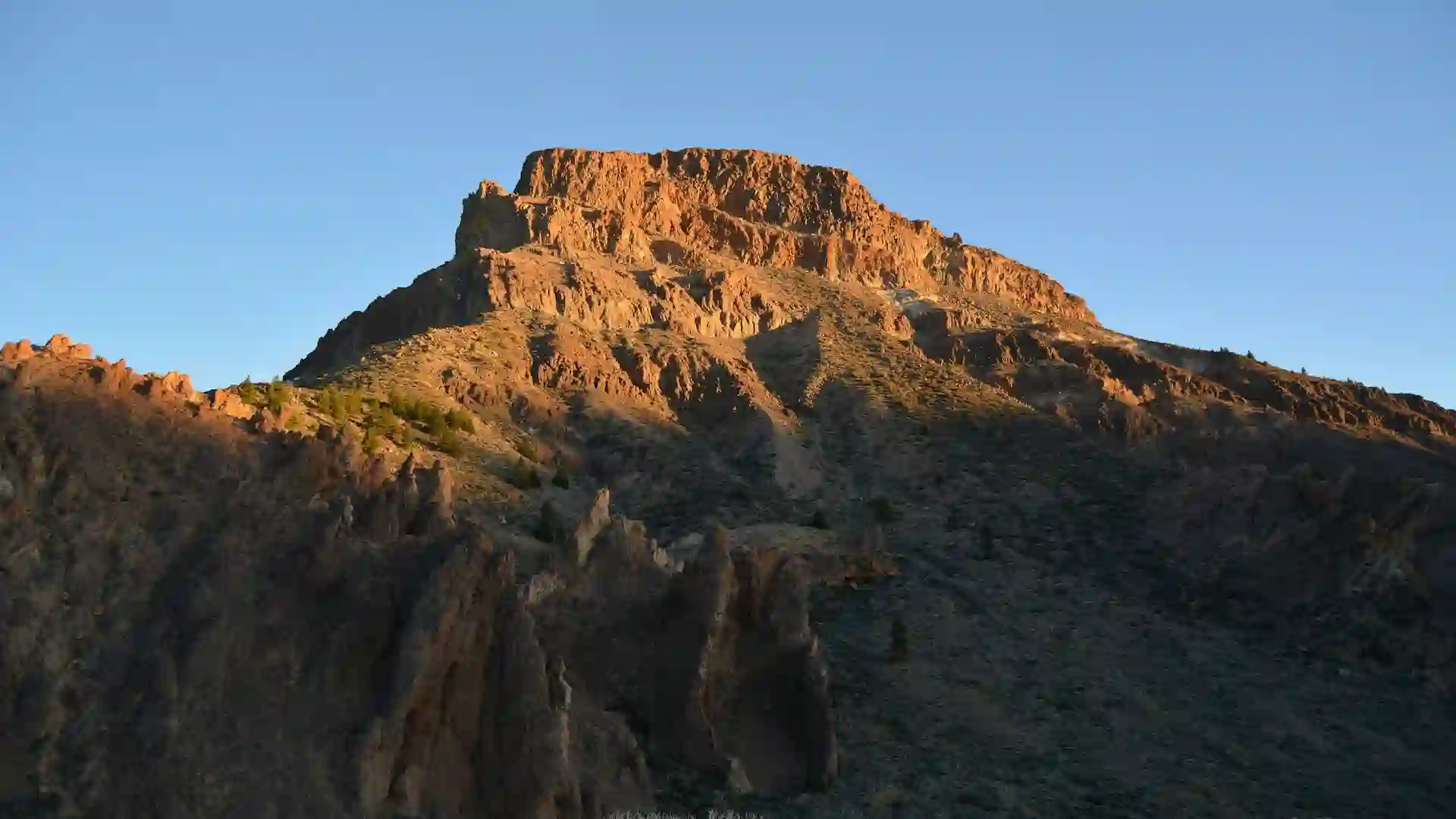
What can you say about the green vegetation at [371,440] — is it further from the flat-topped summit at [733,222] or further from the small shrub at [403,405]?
the flat-topped summit at [733,222]

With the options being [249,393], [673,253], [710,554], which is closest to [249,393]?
[249,393]

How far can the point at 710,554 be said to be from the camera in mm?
32969

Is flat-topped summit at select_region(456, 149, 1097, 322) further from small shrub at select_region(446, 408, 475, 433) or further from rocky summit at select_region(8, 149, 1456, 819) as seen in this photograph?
small shrub at select_region(446, 408, 475, 433)

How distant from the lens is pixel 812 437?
64.9 meters

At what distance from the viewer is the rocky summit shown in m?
21.9

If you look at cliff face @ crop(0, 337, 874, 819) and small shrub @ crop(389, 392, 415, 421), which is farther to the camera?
small shrub @ crop(389, 392, 415, 421)

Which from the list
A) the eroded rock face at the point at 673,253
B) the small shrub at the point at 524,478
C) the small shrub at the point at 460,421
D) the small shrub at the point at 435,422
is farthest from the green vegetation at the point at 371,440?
the eroded rock face at the point at 673,253

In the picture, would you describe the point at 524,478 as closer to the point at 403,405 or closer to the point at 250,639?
the point at 403,405

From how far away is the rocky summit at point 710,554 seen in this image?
21906mm

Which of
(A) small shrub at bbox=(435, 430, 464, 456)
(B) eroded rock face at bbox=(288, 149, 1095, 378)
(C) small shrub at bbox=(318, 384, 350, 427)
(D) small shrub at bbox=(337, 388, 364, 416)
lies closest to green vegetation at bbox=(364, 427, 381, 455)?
(C) small shrub at bbox=(318, 384, 350, 427)

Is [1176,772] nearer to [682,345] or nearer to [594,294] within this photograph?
[682,345]

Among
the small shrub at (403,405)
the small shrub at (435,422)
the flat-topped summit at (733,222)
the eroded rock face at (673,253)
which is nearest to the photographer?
the small shrub at (435,422)

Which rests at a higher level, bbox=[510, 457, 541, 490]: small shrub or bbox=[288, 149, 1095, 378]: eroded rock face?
bbox=[288, 149, 1095, 378]: eroded rock face

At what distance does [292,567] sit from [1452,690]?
1292 inches
